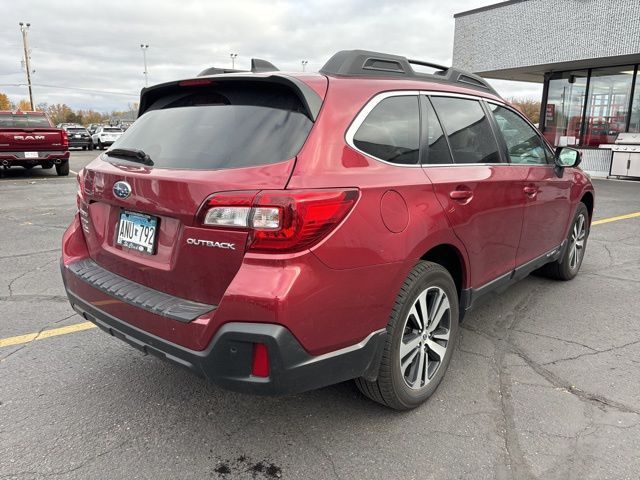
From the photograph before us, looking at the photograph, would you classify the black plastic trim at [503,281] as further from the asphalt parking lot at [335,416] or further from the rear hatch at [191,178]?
the rear hatch at [191,178]

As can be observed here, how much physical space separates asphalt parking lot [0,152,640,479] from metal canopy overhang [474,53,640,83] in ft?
48.6

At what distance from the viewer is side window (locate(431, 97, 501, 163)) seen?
3031 millimetres

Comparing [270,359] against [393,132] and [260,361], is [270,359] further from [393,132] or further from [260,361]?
[393,132]

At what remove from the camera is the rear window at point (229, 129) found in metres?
2.23

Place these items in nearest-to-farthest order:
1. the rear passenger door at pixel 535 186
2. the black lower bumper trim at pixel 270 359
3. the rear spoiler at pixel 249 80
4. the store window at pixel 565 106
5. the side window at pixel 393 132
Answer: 1. the black lower bumper trim at pixel 270 359
2. the rear spoiler at pixel 249 80
3. the side window at pixel 393 132
4. the rear passenger door at pixel 535 186
5. the store window at pixel 565 106

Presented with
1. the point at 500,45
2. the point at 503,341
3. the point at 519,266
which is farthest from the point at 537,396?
the point at 500,45

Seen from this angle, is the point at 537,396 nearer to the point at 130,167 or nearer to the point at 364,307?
the point at 364,307

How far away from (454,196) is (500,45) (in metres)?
17.8

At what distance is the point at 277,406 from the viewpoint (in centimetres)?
281

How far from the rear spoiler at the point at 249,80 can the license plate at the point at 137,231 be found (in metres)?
0.77

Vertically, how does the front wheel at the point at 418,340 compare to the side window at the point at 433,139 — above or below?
below

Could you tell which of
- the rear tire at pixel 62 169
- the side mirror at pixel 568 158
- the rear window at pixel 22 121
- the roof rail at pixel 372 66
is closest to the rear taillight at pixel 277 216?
the roof rail at pixel 372 66

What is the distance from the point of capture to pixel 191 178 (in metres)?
2.21

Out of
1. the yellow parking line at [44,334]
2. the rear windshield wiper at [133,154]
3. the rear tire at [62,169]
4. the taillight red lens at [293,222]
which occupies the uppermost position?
the rear windshield wiper at [133,154]
